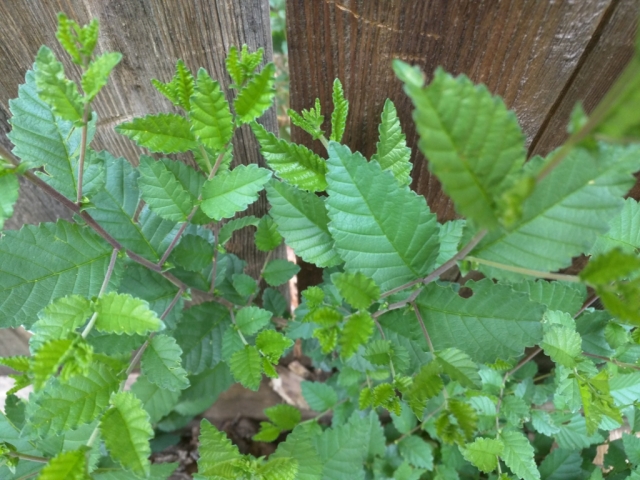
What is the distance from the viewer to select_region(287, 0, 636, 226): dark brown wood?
0.73 meters

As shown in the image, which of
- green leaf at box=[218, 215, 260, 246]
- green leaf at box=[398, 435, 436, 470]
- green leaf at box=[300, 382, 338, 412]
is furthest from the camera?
green leaf at box=[300, 382, 338, 412]

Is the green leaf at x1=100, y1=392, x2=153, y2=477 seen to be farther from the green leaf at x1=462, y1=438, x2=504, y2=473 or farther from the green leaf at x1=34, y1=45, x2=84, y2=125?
the green leaf at x1=462, y1=438, x2=504, y2=473

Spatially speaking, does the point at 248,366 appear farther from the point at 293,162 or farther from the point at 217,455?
the point at 293,162

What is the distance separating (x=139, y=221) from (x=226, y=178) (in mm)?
339

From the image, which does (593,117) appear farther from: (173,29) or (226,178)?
(173,29)

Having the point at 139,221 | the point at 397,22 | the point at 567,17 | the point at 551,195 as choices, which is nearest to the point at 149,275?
the point at 139,221

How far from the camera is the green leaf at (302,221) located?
934 millimetres

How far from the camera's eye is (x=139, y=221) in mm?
1040

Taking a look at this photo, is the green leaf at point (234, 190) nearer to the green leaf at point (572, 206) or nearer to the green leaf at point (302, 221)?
the green leaf at point (302, 221)

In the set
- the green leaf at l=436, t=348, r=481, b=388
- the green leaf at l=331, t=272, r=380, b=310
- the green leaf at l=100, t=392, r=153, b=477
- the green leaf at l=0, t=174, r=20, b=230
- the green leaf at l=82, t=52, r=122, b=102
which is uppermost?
the green leaf at l=82, t=52, r=122, b=102

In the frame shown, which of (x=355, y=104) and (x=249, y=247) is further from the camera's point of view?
(x=249, y=247)

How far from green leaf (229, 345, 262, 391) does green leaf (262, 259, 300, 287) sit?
0.29 metres

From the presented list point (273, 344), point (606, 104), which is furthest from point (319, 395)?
point (606, 104)

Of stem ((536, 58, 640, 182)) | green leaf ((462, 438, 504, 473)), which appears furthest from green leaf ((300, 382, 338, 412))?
stem ((536, 58, 640, 182))
